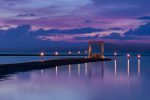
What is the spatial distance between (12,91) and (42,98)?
10.1ft

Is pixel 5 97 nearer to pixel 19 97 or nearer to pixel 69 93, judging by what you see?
pixel 19 97

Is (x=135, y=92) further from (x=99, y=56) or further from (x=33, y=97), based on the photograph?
(x=99, y=56)

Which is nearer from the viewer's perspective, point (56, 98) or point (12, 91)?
point (56, 98)

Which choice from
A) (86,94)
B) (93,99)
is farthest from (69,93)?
(93,99)

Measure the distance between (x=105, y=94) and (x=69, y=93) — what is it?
210 centimetres

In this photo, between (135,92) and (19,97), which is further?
(135,92)

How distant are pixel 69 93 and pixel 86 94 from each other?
102 cm

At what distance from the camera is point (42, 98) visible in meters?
18.4

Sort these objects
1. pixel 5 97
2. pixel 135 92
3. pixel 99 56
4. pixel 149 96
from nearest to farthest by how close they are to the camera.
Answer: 1. pixel 5 97
2. pixel 149 96
3. pixel 135 92
4. pixel 99 56

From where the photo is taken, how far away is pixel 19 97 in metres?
18.5

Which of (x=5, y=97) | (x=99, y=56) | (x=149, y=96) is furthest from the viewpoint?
(x=99, y=56)

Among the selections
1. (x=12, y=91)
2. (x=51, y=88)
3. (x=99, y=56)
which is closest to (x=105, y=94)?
(x=51, y=88)

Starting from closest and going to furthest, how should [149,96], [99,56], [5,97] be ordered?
[5,97], [149,96], [99,56]

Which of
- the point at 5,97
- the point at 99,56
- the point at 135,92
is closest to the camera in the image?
the point at 5,97
